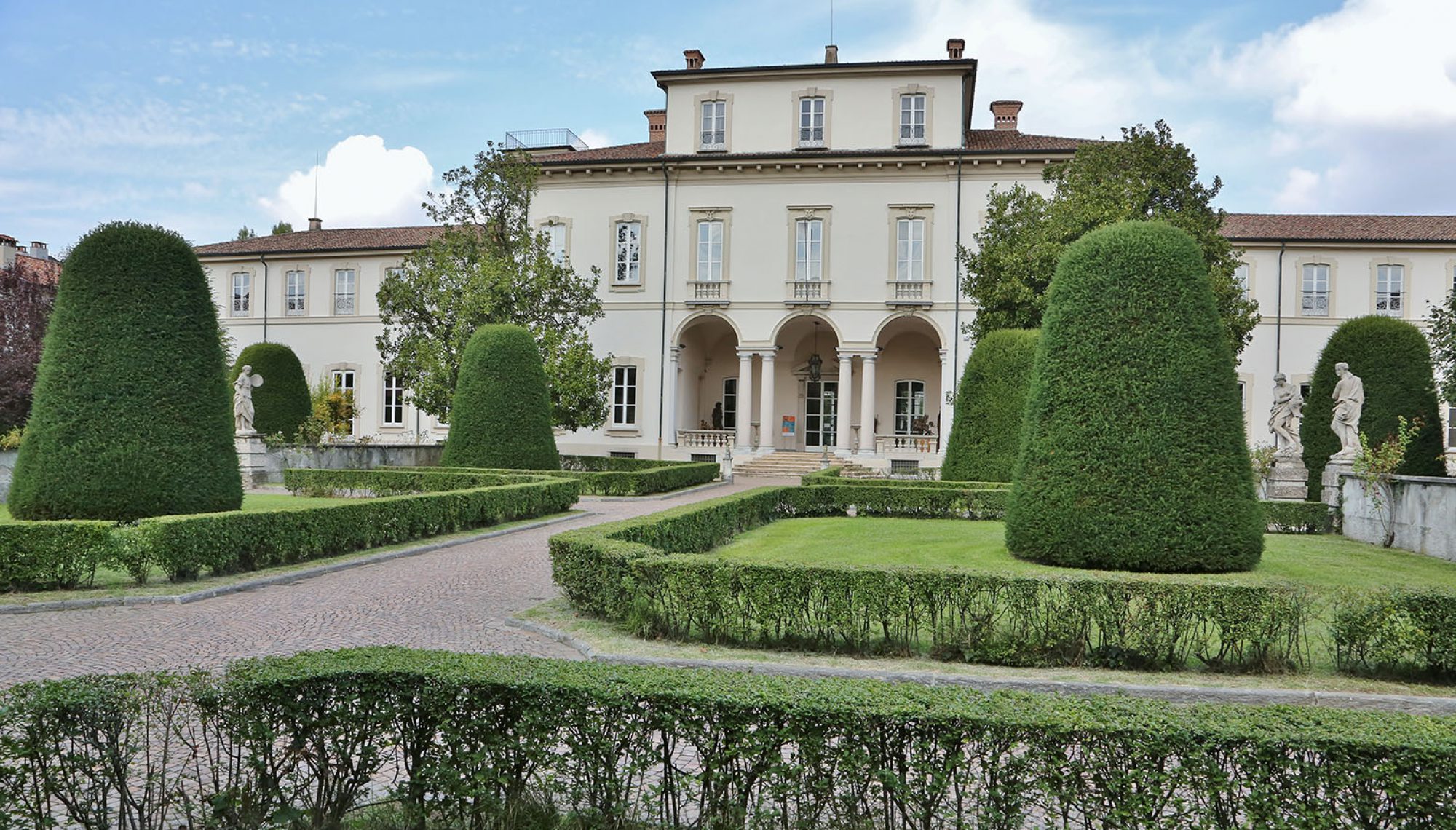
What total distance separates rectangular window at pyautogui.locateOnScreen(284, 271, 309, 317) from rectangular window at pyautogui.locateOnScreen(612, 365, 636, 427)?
15596mm

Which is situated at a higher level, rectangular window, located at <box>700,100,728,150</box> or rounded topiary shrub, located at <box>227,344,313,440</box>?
rectangular window, located at <box>700,100,728,150</box>

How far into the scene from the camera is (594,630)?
8102 millimetres

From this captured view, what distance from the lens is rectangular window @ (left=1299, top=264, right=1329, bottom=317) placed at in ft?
106

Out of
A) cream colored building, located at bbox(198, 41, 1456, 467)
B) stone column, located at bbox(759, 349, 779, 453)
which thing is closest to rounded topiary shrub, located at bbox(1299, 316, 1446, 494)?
cream colored building, located at bbox(198, 41, 1456, 467)

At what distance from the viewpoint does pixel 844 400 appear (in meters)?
32.8

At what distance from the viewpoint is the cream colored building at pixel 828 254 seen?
32.0 m

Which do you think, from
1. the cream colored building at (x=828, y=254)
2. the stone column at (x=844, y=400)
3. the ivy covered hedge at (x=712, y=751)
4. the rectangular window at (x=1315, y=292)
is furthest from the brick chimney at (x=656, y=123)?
the ivy covered hedge at (x=712, y=751)

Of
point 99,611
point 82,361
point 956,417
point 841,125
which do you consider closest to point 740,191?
point 841,125

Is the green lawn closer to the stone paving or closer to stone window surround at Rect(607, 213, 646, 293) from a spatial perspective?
the stone paving

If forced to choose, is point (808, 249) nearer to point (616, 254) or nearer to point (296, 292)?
point (616, 254)

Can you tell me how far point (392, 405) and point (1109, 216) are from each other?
28.8 m

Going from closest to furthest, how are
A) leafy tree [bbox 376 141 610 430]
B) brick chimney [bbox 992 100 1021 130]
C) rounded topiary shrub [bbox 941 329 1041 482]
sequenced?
1. rounded topiary shrub [bbox 941 329 1041 482]
2. leafy tree [bbox 376 141 610 430]
3. brick chimney [bbox 992 100 1021 130]

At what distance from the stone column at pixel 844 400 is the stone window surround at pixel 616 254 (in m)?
7.86

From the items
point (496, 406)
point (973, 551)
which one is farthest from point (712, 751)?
point (496, 406)
